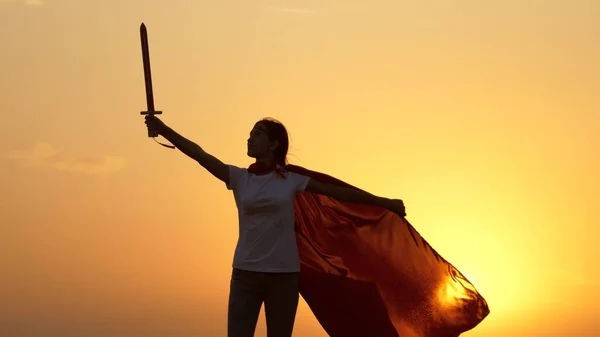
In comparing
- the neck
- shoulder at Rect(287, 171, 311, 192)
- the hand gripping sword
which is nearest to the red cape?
shoulder at Rect(287, 171, 311, 192)

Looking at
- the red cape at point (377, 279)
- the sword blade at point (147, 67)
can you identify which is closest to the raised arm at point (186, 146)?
the sword blade at point (147, 67)

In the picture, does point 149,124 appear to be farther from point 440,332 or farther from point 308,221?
point 440,332

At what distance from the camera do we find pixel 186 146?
7.80 metres

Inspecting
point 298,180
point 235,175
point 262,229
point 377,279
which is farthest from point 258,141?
point 377,279

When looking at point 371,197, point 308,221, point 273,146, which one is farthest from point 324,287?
point 273,146

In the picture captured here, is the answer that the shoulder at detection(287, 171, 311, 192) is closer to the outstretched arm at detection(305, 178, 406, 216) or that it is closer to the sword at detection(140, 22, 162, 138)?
the outstretched arm at detection(305, 178, 406, 216)

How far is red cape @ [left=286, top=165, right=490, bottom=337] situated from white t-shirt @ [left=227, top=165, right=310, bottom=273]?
1.48 m

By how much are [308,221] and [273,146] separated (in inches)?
62.1

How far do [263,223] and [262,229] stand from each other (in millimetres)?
50

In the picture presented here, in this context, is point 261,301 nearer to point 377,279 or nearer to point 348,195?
point 348,195

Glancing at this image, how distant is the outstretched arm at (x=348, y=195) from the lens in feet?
27.1

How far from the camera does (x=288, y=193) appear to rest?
26.3 feet

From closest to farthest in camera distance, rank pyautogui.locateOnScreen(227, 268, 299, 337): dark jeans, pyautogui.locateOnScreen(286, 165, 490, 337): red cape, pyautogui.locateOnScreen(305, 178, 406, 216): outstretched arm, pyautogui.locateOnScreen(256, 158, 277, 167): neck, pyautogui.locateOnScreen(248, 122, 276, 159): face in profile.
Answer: pyautogui.locateOnScreen(227, 268, 299, 337): dark jeans → pyautogui.locateOnScreen(248, 122, 276, 159): face in profile → pyautogui.locateOnScreen(256, 158, 277, 167): neck → pyautogui.locateOnScreen(305, 178, 406, 216): outstretched arm → pyautogui.locateOnScreen(286, 165, 490, 337): red cape

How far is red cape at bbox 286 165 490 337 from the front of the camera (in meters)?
9.54
